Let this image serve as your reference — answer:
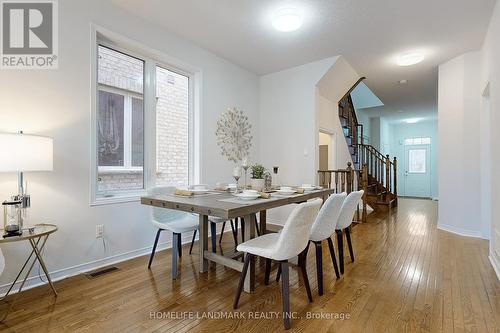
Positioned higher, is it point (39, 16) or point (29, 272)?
point (39, 16)

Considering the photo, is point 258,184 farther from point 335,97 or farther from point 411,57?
point 335,97

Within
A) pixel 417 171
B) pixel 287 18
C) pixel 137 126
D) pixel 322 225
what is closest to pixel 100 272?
pixel 137 126

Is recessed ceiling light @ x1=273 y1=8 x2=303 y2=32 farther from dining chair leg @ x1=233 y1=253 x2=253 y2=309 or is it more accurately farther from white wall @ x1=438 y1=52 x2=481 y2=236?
white wall @ x1=438 y1=52 x2=481 y2=236

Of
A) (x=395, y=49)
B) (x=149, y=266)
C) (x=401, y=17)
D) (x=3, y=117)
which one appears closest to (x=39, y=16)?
(x=3, y=117)

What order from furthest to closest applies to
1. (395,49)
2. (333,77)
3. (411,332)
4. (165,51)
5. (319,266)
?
1. (333,77)
2. (395,49)
3. (165,51)
4. (319,266)
5. (411,332)

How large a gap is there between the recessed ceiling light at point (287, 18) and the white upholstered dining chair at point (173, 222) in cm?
228

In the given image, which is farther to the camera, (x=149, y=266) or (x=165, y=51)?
(x=165, y=51)

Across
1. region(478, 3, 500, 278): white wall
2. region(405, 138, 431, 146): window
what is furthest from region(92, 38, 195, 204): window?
region(405, 138, 431, 146): window

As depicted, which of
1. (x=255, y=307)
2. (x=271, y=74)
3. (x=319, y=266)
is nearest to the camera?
(x=255, y=307)

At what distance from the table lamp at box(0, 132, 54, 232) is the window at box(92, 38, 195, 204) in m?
0.64

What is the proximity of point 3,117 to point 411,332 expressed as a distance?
349 cm

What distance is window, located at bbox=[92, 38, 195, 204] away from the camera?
290cm

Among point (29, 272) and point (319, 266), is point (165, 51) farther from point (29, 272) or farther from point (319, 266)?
point (319, 266)

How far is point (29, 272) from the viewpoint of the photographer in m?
2.16
